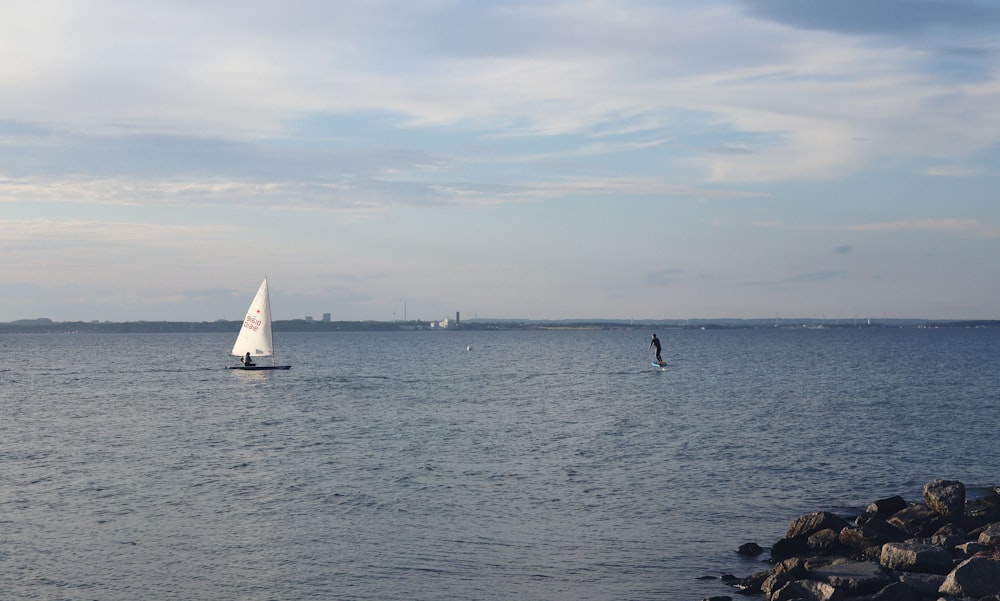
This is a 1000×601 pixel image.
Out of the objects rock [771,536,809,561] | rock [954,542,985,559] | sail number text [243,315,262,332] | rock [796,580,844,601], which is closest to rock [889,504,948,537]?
rock [954,542,985,559]

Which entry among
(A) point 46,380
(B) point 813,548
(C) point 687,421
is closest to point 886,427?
(C) point 687,421

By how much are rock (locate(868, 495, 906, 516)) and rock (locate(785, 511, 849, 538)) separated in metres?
2.55

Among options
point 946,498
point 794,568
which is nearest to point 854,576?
point 794,568

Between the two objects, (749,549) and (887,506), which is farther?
(887,506)

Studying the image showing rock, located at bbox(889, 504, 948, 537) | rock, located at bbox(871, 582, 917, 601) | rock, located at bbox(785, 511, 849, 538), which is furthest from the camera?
rock, located at bbox(889, 504, 948, 537)

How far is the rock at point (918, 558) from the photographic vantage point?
2245cm

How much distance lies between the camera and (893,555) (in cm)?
2312

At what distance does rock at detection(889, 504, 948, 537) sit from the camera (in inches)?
1042

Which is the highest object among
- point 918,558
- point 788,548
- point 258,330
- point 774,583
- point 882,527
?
point 258,330

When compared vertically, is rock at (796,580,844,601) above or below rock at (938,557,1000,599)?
below

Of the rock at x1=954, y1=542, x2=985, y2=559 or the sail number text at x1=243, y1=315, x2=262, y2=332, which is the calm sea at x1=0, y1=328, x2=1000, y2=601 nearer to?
the rock at x1=954, y1=542, x2=985, y2=559

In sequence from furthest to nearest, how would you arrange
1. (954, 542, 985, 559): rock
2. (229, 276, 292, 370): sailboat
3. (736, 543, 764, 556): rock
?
1. (229, 276, 292, 370): sailboat
2. (736, 543, 764, 556): rock
3. (954, 542, 985, 559): rock

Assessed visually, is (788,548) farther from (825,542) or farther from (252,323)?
(252,323)

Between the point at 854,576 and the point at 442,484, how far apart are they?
17229 mm
